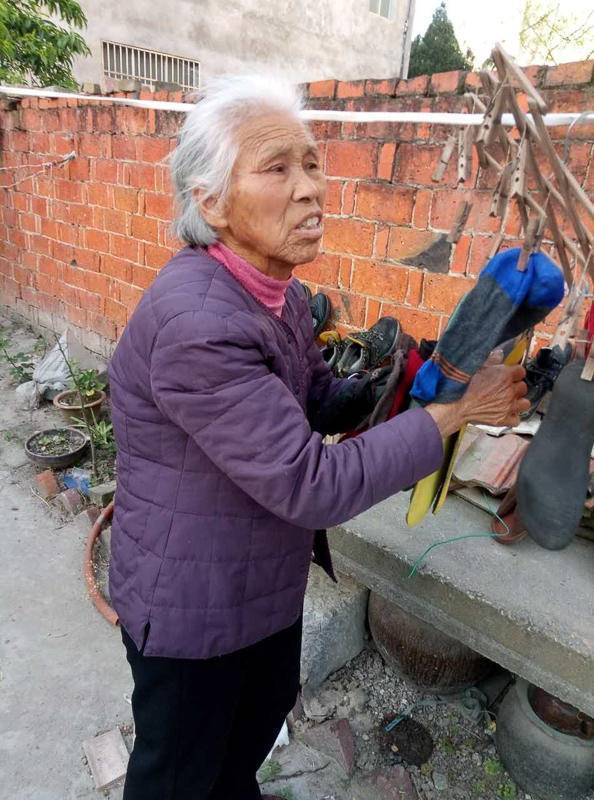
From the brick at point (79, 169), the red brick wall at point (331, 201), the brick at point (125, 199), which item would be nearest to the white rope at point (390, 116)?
the red brick wall at point (331, 201)

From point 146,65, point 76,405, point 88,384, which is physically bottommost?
point 76,405

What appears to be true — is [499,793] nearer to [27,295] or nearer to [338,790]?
[338,790]

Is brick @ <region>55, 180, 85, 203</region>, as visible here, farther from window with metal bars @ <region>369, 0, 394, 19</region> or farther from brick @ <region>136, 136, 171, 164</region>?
window with metal bars @ <region>369, 0, 394, 19</region>

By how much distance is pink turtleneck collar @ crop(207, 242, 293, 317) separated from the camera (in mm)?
1146

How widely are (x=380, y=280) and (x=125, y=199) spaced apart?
2191mm

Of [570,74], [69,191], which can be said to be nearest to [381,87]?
[570,74]

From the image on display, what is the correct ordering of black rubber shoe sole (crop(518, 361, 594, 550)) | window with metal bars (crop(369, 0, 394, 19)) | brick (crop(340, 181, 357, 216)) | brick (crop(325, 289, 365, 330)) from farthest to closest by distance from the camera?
window with metal bars (crop(369, 0, 394, 19)), brick (crop(325, 289, 365, 330)), brick (crop(340, 181, 357, 216)), black rubber shoe sole (crop(518, 361, 594, 550))

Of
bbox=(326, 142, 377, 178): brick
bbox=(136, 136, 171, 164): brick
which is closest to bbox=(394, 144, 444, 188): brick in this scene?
bbox=(326, 142, 377, 178): brick

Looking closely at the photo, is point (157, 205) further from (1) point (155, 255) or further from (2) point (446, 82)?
(2) point (446, 82)

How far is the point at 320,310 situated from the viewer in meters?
2.89

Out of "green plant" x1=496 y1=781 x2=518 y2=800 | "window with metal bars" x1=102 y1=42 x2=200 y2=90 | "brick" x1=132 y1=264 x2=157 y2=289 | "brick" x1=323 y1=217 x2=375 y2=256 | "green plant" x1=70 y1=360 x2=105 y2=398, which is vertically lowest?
"green plant" x1=496 y1=781 x2=518 y2=800

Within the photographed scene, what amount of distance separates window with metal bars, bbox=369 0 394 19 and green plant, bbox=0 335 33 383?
13.8 metres

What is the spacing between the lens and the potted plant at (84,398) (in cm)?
409

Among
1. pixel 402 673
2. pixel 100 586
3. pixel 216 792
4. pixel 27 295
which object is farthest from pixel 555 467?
pixel 27 295
